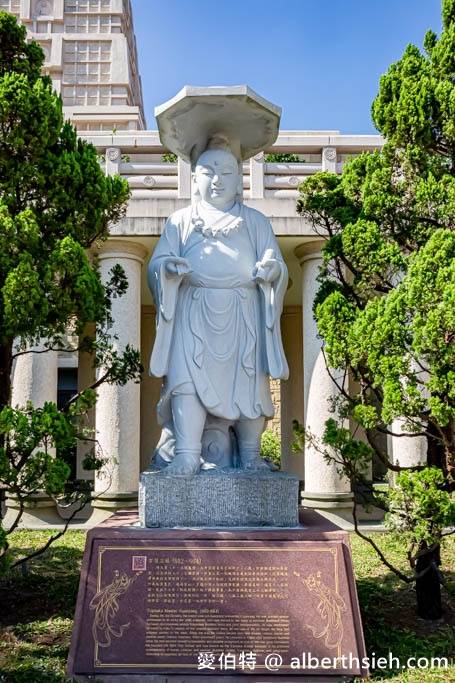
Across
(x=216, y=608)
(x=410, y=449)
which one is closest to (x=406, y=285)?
(x=216, y=608)

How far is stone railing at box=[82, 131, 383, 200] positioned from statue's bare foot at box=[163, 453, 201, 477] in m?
5.19

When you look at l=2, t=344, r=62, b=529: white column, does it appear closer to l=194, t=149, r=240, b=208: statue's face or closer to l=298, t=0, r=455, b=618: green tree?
l=194, t=149, r=240, b=208: statue's face

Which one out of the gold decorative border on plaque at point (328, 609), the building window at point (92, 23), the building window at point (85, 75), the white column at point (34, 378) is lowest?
the gold decorative border on plaque at point (328, 609)

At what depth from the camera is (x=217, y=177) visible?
18.0 feet

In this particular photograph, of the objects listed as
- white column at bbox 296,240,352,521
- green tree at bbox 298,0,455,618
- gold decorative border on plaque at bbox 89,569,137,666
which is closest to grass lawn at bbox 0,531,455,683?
gold decorative border on plaque at bbox 89,569,137,666

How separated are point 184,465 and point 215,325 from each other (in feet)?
3.71

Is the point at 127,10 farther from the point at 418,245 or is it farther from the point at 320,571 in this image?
the point at 320,571

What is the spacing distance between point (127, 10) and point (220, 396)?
2964 centimetres

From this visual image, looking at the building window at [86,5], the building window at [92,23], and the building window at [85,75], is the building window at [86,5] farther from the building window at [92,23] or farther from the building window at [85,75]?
the building window at [85,75]

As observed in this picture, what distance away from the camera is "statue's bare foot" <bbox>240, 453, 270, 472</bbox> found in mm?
5133

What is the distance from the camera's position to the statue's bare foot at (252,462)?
16.8 ft

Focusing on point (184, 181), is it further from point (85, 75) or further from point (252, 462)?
point (85, 75)

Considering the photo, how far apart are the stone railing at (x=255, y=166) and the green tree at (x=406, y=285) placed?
345cm

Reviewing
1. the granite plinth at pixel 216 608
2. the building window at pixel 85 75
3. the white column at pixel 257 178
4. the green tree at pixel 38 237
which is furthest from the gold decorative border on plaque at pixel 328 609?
the building window at pixel 85 75
